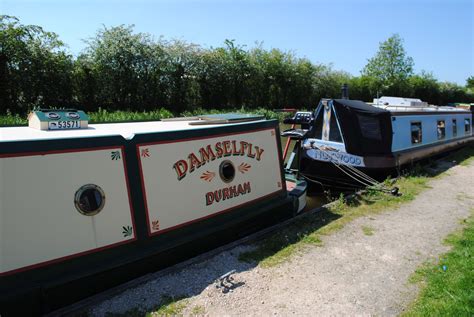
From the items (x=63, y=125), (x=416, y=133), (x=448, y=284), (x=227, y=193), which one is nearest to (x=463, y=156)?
(x=416, y=133)

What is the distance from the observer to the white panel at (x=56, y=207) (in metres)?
3.03

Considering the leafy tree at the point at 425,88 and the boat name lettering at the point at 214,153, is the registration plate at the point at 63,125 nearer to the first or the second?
the boat name lettering at the point at 214,153

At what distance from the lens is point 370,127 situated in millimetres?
8281

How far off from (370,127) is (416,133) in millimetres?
2869

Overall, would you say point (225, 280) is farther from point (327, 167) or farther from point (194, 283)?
point (327, 167)

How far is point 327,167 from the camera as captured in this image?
26.9 ft

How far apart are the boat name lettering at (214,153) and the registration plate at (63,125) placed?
1.20 metres

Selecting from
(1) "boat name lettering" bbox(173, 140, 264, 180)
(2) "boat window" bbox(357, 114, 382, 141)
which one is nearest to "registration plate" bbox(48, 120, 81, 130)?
(1) "boat name lettering" bbox(173, 140, 264, 180)

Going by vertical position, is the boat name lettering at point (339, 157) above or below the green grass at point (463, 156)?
above

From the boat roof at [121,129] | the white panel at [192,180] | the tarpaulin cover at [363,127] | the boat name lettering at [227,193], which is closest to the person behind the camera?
the boat roof at [121,129]

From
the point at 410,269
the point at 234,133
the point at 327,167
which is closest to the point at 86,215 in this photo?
the point at 234,133

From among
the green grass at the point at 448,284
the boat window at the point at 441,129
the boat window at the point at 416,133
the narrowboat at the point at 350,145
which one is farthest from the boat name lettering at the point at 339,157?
the boat window at the point at 441,129

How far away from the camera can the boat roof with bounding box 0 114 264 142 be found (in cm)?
355

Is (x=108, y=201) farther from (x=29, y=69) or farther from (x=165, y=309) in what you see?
(x=29, y=69)
